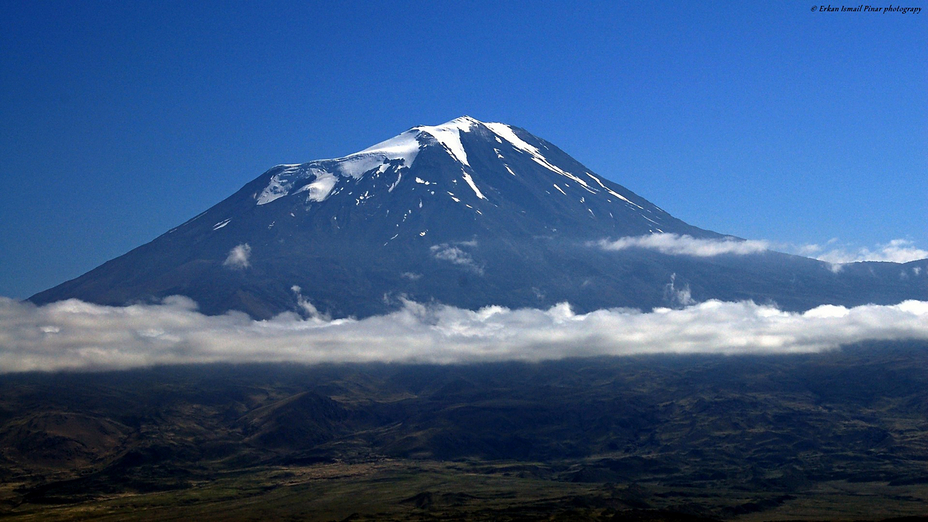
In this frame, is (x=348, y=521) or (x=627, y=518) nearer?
(x=627, y=518)

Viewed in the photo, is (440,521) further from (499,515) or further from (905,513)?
(905,513)

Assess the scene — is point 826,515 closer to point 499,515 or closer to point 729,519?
point 729,519

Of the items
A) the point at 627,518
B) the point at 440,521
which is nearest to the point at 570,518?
the point at 627,518

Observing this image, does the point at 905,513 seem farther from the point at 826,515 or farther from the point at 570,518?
the point at 570,518

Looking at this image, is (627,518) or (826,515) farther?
(826,515)

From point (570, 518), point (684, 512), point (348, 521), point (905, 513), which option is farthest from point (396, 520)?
point (905, 513)

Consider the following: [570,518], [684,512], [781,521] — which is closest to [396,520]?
[570,518]

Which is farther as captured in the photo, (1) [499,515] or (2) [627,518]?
(1) [499,515]

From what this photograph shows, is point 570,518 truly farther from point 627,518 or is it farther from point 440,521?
point 440,521
